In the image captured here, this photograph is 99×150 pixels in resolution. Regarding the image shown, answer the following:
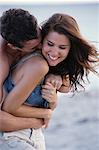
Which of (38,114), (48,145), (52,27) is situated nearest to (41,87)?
(38,114)

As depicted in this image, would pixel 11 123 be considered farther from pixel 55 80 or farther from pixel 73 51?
pixel 73 51

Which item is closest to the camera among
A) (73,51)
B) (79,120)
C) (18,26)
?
(18,26)

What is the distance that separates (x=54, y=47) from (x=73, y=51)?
12cm

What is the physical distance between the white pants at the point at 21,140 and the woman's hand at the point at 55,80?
0.71 ft

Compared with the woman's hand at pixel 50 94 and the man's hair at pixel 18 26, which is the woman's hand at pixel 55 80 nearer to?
the woman's hand at pixel 50 94

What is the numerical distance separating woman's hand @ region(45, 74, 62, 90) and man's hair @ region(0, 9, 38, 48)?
0.20 meters

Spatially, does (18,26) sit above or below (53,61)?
above

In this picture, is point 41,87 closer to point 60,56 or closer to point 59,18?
point 60,56

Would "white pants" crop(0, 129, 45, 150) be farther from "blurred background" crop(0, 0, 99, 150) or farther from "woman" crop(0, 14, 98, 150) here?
"blurred background" crop(0, 0, 99, 150)

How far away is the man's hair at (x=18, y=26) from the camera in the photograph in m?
2.12

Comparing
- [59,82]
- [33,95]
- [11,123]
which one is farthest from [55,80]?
[11,123]

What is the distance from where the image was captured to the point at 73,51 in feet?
7.41

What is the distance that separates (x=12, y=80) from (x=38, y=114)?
7.4 inches

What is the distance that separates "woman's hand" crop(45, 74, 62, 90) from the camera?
2250 mm
